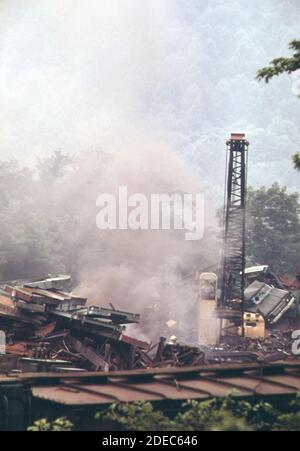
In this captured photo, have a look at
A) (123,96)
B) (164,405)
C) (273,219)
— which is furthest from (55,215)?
(123,96)

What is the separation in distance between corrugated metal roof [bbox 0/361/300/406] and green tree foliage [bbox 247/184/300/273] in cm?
5686

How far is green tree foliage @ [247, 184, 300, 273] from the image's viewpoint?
80.0m

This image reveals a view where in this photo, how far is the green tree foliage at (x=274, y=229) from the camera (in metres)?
80.0

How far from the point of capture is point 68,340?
28641 millimetres

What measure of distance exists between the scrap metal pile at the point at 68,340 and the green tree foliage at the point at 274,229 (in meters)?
48.5

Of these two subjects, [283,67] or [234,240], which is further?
[234,240]

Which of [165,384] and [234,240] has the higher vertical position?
[234,240]

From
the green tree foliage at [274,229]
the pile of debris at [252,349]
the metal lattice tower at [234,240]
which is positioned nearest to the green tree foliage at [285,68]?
the pile of debris at [252,349]

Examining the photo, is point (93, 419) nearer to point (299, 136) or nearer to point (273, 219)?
point (273, 219)

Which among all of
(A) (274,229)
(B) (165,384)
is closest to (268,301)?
(A) (274,229)

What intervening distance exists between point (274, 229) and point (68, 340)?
55.6 metres

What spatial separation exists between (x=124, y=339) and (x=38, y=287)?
5767 mm

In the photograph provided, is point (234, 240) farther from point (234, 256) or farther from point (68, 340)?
point (68, 340)

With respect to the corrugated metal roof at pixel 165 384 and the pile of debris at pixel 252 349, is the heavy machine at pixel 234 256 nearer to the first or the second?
the pile of debris at pixel 252 349
